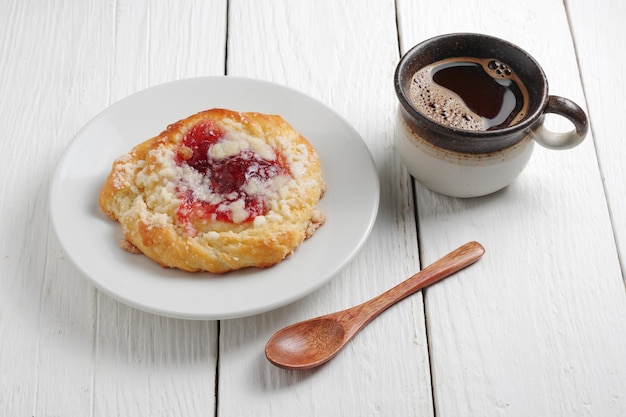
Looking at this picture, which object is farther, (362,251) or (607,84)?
(607,84)

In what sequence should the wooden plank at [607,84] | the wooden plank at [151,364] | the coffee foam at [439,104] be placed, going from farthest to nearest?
1. the wooden plank at [607,84]
2. the coffee foam at [439,104]
3. the wooden plank at [151,364]

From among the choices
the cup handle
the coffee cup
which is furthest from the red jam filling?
the cup handle

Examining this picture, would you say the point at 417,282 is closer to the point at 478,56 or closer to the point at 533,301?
the point at 533,301

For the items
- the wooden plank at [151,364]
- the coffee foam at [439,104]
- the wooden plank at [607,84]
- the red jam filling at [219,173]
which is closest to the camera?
the wooden plank at [151,364]

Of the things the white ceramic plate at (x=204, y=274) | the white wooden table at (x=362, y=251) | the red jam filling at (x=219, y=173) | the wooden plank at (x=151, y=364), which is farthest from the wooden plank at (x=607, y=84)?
the wooden plank at (x=151, y=364)

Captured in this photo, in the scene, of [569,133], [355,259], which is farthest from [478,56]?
[355,259]

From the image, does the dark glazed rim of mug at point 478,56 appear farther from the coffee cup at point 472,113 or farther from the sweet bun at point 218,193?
the sweet bun at point 218,193

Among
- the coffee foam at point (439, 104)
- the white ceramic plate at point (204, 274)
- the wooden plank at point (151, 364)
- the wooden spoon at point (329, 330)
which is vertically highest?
the coffee foam at point (439, 104)
